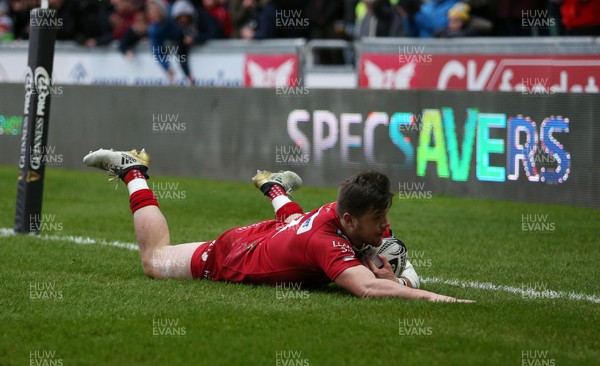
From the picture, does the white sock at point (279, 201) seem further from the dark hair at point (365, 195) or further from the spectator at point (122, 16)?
the spectator at point (122, 16)

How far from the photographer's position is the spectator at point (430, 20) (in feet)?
64.1

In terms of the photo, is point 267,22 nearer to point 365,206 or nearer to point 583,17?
point 583,17

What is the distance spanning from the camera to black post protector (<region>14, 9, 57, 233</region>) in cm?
1150

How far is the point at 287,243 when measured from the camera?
27.2 feet

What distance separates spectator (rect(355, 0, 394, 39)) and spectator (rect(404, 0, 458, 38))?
2.10ft

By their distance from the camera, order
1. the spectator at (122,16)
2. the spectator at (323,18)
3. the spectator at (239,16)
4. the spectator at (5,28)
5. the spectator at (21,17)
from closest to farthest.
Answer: the spectator at (323,18), the spectator at (122,16), the spectator at (239,16), the spectator at (5,28), the spectator at (21,17)

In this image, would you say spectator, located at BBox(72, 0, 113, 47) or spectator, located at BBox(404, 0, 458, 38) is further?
spectator, located at BBox(72, 0, 113, 47)

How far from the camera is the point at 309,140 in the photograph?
16578 millimetres

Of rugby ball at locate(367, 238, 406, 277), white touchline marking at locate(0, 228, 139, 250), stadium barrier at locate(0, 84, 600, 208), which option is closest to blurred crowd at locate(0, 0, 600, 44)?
stadium barrier at locate(0, 84, 600, 208)

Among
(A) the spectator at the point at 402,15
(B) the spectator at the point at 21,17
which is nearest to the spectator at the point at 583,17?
(A) the spectator at the point at 402,15

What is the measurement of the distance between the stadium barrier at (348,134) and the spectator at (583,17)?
10.8 ft

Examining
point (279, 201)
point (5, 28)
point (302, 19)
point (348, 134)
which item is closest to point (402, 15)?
point (302, 19)

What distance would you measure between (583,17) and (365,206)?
1061cm

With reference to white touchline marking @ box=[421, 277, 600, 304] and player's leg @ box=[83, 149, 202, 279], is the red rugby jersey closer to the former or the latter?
player's leg @ box=[83, 149, 202, 279]
